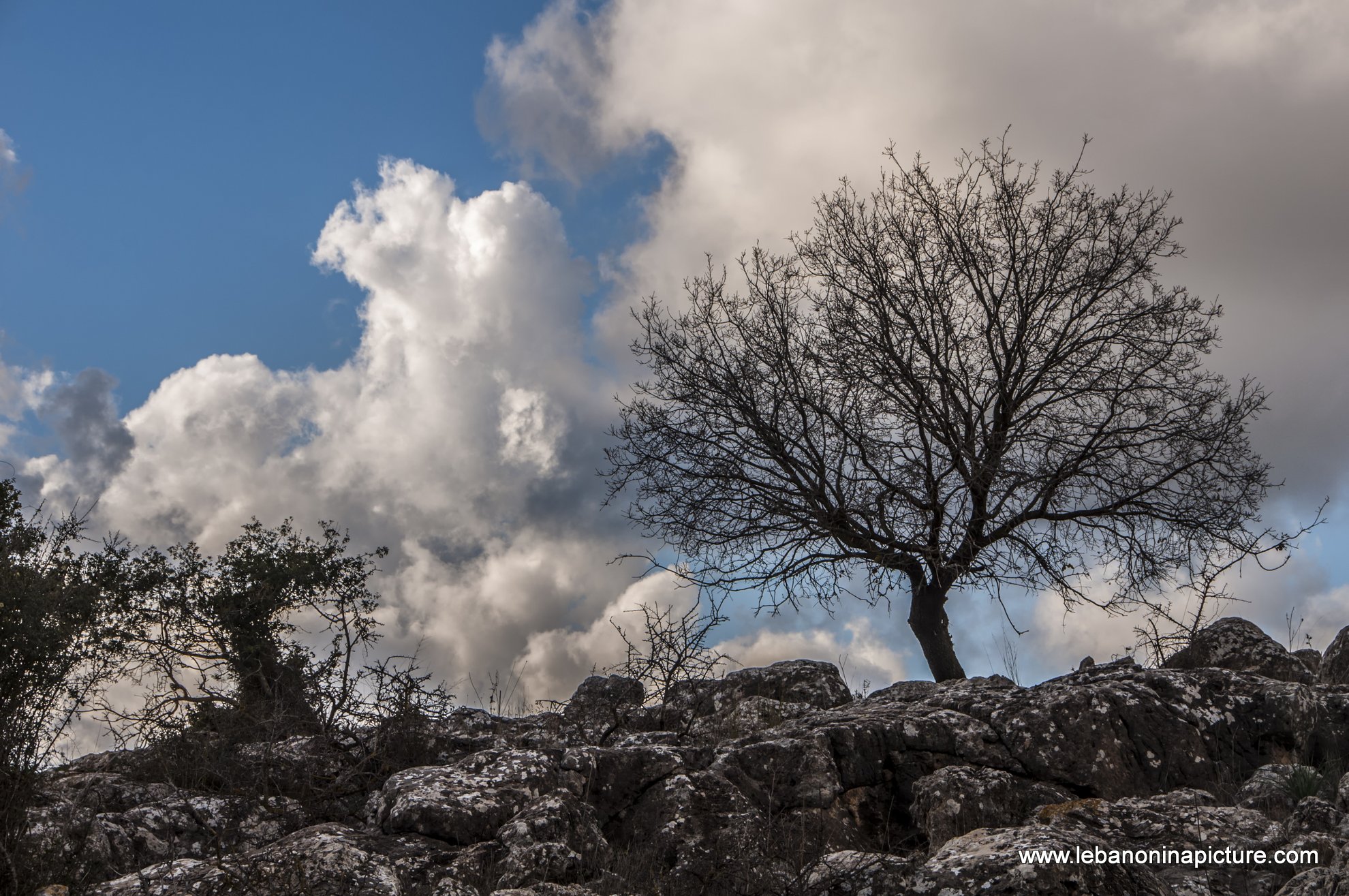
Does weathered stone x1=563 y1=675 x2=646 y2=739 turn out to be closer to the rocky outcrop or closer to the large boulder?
the rocky outcrop

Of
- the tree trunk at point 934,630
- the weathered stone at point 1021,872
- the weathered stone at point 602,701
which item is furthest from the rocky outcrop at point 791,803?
the tree trunk at point 934,630

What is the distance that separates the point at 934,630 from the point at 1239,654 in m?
5.25

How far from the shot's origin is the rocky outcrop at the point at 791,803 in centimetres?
542

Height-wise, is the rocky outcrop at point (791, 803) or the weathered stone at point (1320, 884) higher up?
the rocky outcrop at point (791, 803)

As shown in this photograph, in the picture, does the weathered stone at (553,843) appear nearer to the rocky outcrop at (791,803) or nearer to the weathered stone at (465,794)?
the rocky outcrop at (791,803)

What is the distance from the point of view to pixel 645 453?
16.4m

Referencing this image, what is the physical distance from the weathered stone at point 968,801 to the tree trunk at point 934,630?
326 inches

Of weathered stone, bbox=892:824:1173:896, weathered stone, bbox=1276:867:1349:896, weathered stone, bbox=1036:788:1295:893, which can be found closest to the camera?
weathered stone, bbox=1276:867:1349:896

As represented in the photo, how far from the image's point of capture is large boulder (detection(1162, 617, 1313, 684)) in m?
11.0

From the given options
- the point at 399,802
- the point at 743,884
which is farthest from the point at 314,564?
the point at 743,884

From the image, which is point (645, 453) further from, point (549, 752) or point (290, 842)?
point (290, 842)

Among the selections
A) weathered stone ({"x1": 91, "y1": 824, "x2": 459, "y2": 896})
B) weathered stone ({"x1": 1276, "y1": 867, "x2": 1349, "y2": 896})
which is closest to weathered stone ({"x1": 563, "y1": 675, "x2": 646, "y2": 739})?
weathered stone ({"x1": 91, "y1": 824, "x2": 459, "y2": 896})

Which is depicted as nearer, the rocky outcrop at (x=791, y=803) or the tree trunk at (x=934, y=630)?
the rocky outcrop at (x=791, y=803)

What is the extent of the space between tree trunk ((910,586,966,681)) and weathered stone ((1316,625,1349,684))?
5.02m
